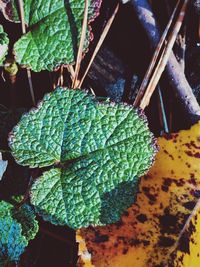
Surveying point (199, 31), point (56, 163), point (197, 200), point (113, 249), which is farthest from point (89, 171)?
point (199, 31)

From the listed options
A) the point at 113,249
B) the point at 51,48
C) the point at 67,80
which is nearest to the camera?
the point at 113,249

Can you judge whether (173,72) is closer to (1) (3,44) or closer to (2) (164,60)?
(2) (164,60)

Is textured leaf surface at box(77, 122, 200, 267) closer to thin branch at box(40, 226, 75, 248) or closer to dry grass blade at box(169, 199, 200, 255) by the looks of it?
dry grass blade at box(169, 199, 200, 255)

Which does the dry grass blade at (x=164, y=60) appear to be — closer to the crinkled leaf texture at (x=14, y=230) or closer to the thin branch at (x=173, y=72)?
the thin branch at (x=173, y=72)

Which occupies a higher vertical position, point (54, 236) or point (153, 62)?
point (153, 62)

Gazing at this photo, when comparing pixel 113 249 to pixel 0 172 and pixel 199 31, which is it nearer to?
pixel 0 172

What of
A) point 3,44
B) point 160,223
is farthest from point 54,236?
point 3,44
